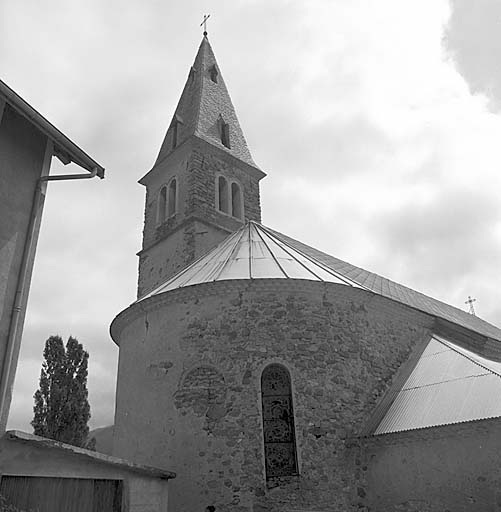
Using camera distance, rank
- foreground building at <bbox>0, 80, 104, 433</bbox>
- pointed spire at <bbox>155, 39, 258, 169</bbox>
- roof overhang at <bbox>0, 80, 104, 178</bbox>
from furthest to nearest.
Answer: pointed spire at <bbox>155, 39, 258, 169</bbox>
roof overhang at <bbox>0, 80, 104, 178</bbox>
foreground building at <bbox>0, 80, 104, 433</bbox>

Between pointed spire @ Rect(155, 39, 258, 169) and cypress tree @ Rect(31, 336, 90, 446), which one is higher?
pointed spire @ Rect(155, 39, 258, 169)

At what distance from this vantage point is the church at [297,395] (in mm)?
9836

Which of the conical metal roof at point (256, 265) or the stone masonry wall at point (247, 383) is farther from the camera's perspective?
the conical metal roof at point (256, 265)

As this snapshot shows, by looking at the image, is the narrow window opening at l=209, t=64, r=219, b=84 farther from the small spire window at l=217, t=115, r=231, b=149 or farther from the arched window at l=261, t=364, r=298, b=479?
the arched window at l=261, t=364, r=298, b=479

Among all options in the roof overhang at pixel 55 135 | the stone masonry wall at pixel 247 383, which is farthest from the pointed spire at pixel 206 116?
the roof overhang at pixel 55 135

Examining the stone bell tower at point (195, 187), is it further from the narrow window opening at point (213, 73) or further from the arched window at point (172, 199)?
the narrow window opening at point (213, 73)

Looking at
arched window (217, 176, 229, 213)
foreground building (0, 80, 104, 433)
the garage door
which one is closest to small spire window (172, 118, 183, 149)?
arched window (217, 176, 229, 213)

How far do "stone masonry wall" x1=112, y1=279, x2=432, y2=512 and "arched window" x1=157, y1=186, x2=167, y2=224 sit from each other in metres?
9.98

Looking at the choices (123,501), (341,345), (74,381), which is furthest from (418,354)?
(74,381)

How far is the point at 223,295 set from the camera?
11.7m

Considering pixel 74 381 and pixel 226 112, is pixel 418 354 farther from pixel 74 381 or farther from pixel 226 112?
pixel 226 112

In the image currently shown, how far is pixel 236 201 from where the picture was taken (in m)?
22.7

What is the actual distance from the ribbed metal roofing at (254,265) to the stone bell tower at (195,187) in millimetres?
4939

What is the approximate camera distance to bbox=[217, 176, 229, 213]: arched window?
22056mm
